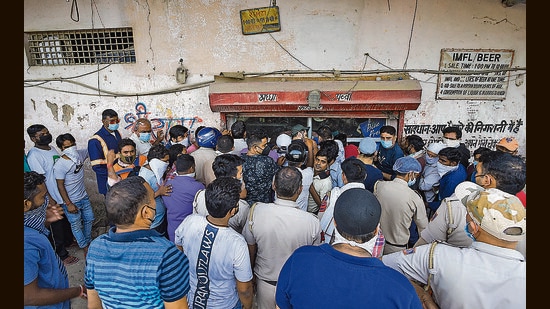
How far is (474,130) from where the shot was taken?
5.32 metres

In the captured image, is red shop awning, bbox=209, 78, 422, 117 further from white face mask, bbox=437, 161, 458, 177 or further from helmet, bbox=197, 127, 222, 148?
white face mask, bbox=437, 161, 458, 177

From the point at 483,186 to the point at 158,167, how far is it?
3.12 m

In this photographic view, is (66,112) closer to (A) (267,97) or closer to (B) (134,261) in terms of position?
(A) (267,97)

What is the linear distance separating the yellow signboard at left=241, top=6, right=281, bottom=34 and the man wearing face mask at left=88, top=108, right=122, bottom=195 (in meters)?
2.74

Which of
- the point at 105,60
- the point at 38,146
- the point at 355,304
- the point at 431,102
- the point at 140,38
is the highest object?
the point at 140,38

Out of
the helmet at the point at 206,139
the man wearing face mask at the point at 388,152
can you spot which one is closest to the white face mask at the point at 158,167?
the helmet at the point at 206,139

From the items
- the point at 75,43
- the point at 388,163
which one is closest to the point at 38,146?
the point at 75,43

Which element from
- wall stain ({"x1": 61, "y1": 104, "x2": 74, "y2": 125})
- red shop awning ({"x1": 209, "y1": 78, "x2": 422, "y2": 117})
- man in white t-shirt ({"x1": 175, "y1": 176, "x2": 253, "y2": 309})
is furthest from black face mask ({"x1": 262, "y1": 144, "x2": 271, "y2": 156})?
wall stain ({"x1": 61, "y1": 104, "x2": 74, "y2": 125})

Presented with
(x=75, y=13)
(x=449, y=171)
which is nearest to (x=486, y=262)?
(x=449, y=171)

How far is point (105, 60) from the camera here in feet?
18.5

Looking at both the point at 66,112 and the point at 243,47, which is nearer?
the point at 243,47

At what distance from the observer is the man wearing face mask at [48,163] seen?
12.2 feet

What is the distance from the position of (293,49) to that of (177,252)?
14.9 feet

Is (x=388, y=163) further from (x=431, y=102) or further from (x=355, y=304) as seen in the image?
(x=355, y=304)
